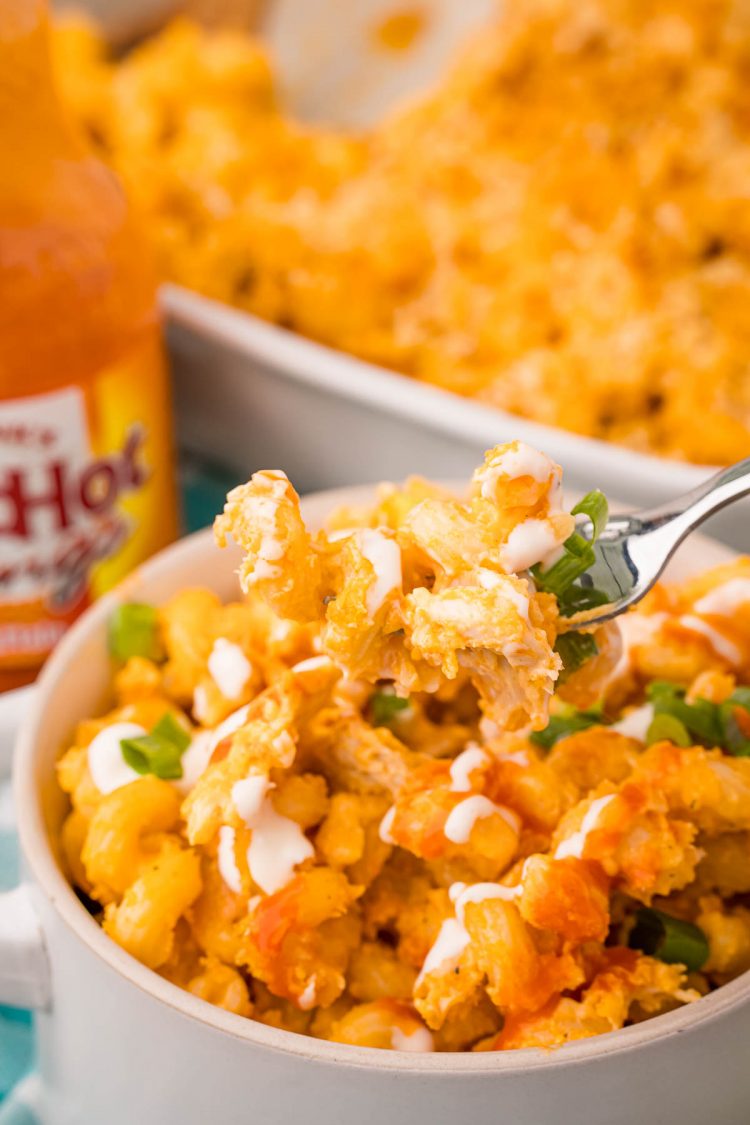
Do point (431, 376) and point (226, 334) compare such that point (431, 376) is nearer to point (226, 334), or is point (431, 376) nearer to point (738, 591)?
point (226, 334)

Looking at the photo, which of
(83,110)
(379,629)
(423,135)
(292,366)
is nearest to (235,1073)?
(379,629)

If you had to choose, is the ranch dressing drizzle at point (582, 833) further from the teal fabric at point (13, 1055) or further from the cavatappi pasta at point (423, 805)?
the teal fabric at point (13, 1055)

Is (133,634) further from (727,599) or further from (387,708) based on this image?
(727,599)

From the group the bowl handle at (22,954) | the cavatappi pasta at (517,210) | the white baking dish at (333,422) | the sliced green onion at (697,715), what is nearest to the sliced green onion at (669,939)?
the sliced green onion at (697,715)

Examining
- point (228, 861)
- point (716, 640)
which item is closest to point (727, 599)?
point (716, 640)

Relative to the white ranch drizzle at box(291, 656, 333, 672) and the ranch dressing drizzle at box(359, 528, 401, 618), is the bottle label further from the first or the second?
the ranch dressing drizzle at box(359, 528, 401, 618)

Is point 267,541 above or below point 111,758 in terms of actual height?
above
